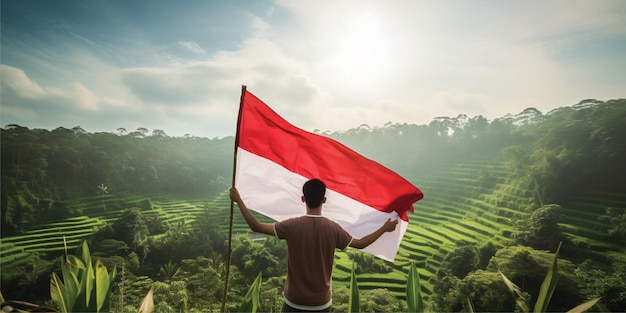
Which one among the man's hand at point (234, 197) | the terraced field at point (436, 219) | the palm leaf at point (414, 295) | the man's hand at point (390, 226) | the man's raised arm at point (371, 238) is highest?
the man's hand at point (234, 197)

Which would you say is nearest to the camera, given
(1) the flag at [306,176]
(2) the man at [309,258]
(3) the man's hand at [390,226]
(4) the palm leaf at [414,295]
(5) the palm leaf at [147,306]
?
(5) the palm leaf at [147,306]

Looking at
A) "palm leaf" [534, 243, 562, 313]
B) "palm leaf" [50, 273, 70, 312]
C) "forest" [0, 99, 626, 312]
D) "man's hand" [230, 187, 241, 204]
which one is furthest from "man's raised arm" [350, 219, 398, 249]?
"forest" [0, 99, 626, 312]

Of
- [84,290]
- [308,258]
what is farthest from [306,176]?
[84,290]

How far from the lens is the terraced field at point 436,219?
3741cm

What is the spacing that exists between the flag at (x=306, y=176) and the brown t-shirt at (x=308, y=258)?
0.64m

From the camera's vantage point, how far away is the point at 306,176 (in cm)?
255

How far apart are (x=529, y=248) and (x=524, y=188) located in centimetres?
979

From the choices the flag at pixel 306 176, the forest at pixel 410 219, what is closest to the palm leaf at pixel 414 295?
the flag at pixel 306 176

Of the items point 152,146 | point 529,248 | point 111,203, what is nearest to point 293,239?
point 529,248

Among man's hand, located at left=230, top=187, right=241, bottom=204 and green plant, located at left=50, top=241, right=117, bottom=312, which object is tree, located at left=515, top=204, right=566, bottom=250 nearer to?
man's hand, located at left=230, top=187, right=241, bottom=204

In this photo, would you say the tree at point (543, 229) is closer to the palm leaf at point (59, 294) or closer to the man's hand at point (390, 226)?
the man's hand at point (390, 226)

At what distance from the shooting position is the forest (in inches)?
1292

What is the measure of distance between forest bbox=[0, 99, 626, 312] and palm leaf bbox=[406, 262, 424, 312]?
96.4 feet

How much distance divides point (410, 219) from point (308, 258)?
4817 centimetres
